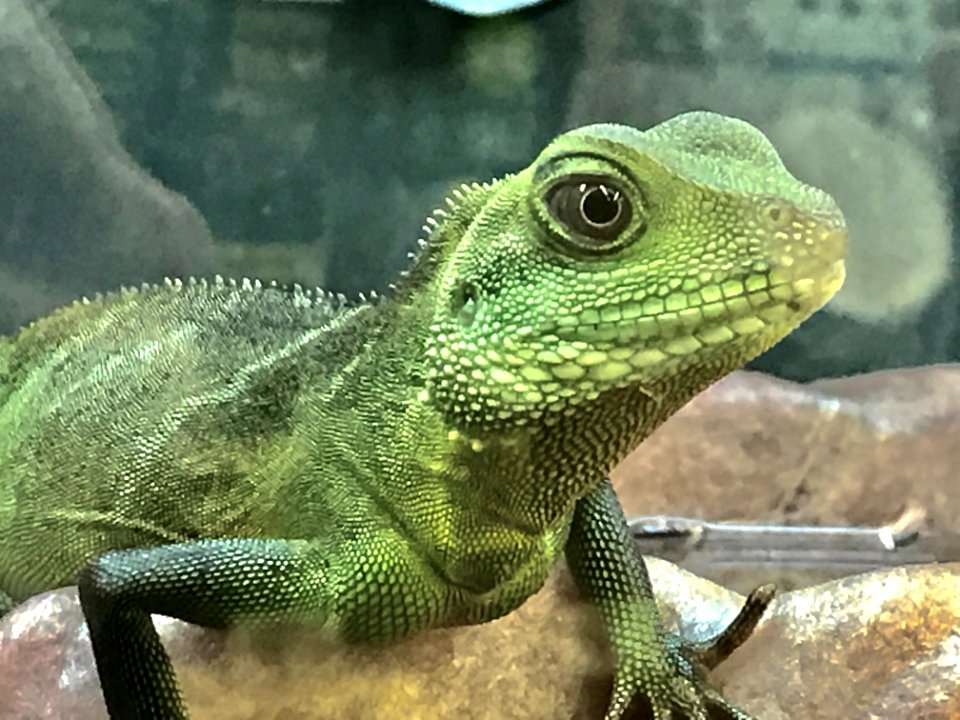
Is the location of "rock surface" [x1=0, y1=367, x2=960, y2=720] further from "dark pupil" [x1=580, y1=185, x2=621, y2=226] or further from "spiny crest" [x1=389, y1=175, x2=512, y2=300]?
"dark pupil" [x1=580, y1=185, x2=621, y2=226]

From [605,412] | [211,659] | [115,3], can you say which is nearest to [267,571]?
[211,659]

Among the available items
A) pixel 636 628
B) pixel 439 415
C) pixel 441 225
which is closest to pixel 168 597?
pixel 439 415

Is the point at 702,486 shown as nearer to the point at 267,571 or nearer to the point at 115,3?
the point at 267,571

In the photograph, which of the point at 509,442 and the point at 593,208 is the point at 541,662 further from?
the point at 593,208

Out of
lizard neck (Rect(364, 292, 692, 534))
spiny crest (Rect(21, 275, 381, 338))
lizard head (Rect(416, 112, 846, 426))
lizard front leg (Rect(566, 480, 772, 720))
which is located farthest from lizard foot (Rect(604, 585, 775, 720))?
spiny crest (Rect(21, 275, 381, 338))

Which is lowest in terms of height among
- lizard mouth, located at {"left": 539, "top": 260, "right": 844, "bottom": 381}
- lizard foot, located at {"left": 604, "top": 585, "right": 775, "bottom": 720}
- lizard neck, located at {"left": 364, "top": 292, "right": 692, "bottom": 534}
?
lizard foot, located at {"left": 604, "top": 585, "right": 775, "bottom": 720}

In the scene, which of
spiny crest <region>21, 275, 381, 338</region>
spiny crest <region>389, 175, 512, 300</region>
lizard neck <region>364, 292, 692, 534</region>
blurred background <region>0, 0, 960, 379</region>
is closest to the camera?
lizard neck <region>364, 292, 692, 534</region>

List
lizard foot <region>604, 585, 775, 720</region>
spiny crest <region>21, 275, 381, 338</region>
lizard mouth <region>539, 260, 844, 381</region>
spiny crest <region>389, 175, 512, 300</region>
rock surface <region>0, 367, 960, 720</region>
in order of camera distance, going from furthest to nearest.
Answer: spiny crest <region>21, 275, 381, 338</region> < lizard foot <region>604, 585, 775, 720</region> < rock surface <region>0, 367, 960, 720</region> < spiny crest <region>389, 175, 512, 300</region> < lizard mouth <region>539, 260, 844, 381</region>
